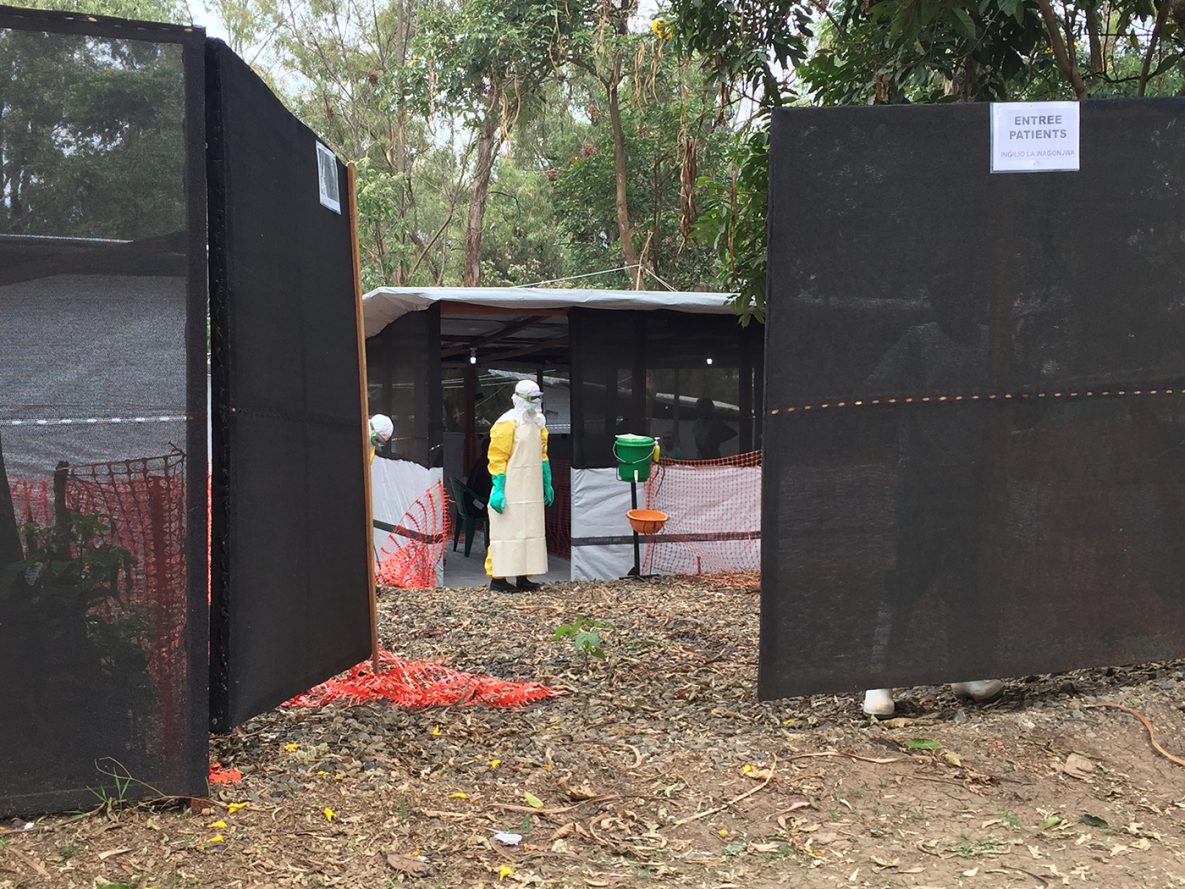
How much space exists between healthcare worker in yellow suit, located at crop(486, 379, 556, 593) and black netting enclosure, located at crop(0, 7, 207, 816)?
19.0 ft

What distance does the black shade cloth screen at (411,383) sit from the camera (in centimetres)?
935

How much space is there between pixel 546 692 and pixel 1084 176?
2899mm

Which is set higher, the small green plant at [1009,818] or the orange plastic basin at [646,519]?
the orange plastic basin at [646,519]

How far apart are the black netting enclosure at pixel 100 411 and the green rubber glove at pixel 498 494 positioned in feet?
18.9

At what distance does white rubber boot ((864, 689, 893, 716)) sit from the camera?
4148 mm

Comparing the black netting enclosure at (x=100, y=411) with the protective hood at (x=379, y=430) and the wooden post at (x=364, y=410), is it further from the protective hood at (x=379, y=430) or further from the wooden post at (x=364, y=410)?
the protective hood at (x=379, y=430)

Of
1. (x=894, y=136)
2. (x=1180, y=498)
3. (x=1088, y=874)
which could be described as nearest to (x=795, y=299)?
(x=894, y=136)

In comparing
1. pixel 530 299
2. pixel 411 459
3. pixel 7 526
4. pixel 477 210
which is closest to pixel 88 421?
pixel 7 526

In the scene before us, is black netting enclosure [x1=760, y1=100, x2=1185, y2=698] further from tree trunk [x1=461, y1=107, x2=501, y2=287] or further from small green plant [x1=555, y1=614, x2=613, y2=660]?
tree trunk [x1=461, y1=107, x2=501, y2=287]

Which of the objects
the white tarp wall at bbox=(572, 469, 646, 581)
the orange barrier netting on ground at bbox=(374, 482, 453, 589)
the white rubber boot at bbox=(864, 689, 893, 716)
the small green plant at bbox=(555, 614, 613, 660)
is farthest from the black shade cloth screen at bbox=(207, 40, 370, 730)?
the white tarp wall at bbox=(572, 469, 646, 581)

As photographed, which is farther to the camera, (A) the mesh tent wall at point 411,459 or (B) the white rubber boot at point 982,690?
(A) the mesh tent wall at point 411,459

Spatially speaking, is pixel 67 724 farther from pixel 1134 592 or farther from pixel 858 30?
pixel 858 30

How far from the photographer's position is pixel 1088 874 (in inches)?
116

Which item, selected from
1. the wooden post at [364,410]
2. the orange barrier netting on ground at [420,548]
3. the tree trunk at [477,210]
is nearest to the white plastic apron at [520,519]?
the orange barrier netting on ground at [420,548]
